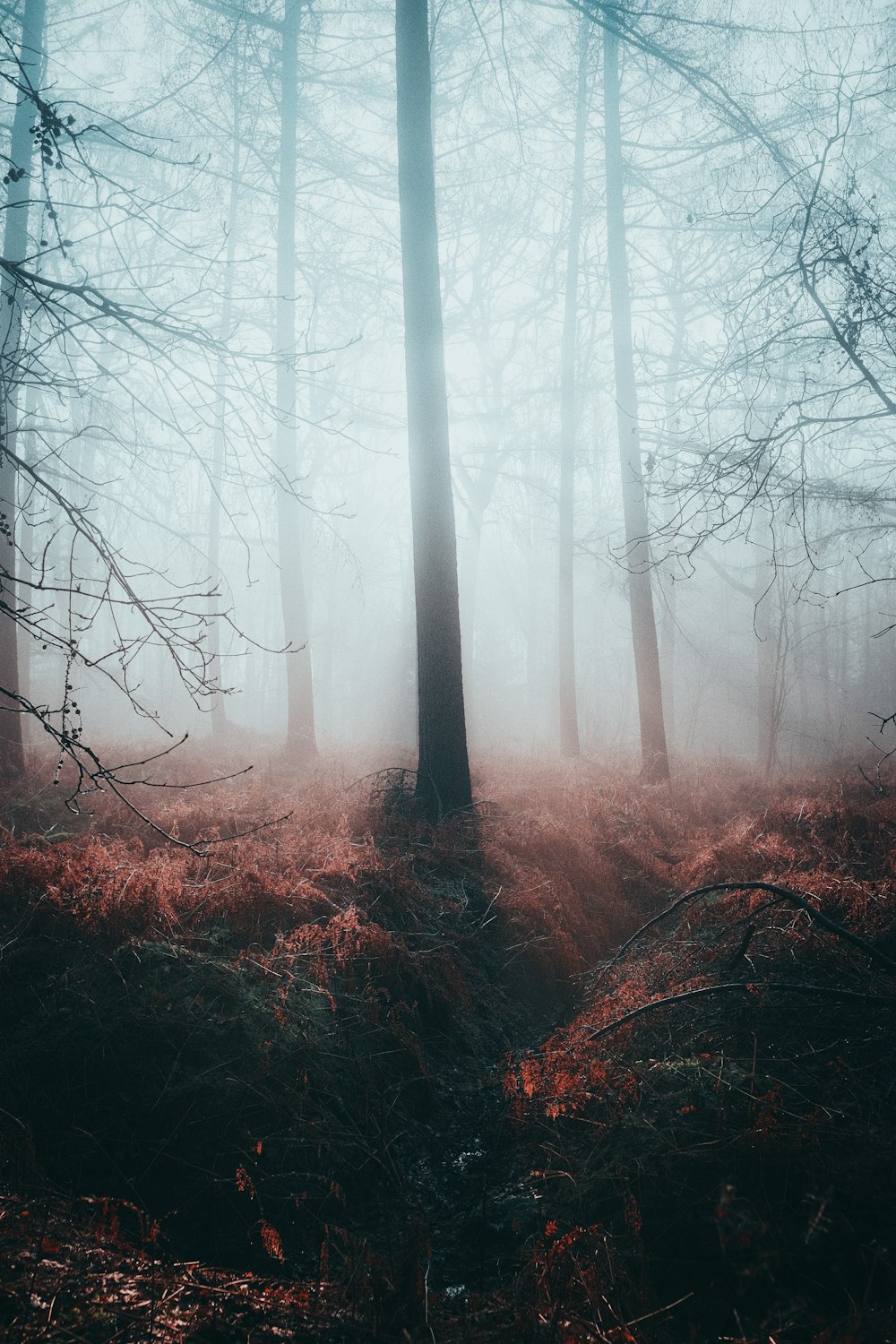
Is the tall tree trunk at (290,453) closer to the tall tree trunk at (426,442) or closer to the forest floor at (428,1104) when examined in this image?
the tall tree trunk at (426,442)

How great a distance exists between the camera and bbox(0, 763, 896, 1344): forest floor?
2.17 metres

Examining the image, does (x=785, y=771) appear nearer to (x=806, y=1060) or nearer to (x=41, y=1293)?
(x=806, y=1060)

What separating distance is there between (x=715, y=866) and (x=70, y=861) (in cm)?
566

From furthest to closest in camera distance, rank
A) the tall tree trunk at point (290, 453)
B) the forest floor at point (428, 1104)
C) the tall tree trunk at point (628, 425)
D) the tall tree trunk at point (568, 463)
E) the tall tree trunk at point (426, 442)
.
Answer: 1. the tall tree trunk at point (568, 463)
2. the tall tree trunk at point (290, 453)
3. the tall tree trunk at point (628, 425)
4. the tall tree trunk at point (426, 442)
5. the forest floor at point (428, 1104)

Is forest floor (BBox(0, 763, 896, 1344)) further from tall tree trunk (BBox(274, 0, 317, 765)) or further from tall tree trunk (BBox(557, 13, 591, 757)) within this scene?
tall tree trunk (BBox(557, 13, 591, 757))

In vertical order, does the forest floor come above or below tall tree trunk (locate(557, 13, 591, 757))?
below

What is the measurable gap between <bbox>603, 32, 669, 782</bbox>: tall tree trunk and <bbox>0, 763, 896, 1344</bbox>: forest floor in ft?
18.7

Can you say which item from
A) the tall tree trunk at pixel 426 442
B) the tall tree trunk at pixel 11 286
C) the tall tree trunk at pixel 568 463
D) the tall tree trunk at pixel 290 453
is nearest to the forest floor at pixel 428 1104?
the tall tree trunk at pixel 426 442

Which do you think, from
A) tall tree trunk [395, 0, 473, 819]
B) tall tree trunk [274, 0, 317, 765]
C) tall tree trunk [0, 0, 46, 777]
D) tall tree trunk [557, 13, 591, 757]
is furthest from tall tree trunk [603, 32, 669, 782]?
tall tree trunk [0, 0, 46, 777]

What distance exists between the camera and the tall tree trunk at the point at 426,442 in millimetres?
7488

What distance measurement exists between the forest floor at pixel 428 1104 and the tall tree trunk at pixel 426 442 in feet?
6.47

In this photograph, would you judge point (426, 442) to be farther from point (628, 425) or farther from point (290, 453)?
point (290, 453)

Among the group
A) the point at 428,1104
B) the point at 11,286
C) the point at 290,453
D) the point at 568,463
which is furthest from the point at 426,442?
the point at 568,463

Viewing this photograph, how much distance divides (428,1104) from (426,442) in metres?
6.62
